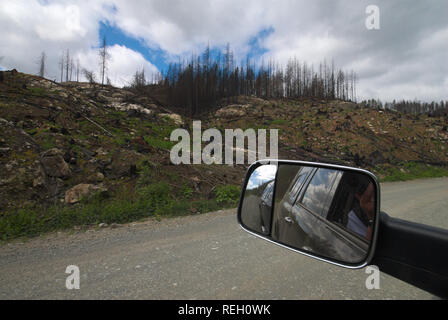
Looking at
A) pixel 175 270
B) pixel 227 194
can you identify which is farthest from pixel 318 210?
pixel 227 194

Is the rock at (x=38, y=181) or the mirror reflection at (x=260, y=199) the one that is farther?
the rock at (x=38, y=181)

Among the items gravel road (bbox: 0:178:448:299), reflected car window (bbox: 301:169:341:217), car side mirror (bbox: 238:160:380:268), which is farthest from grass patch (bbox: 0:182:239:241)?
reflected car window (bbox: 301:169:341:217)

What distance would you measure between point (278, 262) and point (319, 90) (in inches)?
2683

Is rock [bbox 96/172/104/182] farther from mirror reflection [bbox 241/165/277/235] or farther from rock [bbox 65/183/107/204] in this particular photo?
mirror reflection [bbox 241/165/277/235]

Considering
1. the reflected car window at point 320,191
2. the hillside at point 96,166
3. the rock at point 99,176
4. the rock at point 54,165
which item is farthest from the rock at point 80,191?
the reflected car window at point 320,191

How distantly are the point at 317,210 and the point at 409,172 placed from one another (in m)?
19.4

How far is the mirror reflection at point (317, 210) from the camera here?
1297mm

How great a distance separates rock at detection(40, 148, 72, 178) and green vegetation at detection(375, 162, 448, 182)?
16573 millimetres

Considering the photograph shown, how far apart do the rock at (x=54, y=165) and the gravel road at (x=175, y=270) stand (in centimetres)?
303

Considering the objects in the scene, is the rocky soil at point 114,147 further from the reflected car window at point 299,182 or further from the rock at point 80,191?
the reflected car window at point 299,182

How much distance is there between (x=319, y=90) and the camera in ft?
204

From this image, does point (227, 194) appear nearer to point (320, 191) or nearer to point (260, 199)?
point (260, 199)

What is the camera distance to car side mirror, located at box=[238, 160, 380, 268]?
4.19 feet

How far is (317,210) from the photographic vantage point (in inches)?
61.9
